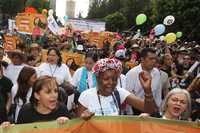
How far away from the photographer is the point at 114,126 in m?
4.86

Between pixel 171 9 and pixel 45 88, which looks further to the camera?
pixel 171 9

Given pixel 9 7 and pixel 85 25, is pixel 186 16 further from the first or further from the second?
pixel 9 7

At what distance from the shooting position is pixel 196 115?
6.36m

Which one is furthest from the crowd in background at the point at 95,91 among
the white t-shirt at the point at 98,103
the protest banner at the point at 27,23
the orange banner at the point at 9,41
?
the protest banner at the point at 27,23


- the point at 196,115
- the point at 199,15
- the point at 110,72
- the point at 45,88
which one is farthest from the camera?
the point at 199,15

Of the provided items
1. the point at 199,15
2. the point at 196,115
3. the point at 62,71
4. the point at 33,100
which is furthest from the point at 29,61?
the point at 199,15

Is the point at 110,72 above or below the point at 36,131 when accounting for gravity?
above

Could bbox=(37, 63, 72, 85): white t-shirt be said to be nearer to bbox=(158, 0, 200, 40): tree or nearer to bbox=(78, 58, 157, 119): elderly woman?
bbox=(78, 58, 157, 119): elderly woman

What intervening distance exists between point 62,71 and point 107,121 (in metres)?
4.04

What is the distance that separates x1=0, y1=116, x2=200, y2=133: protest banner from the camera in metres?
4.61

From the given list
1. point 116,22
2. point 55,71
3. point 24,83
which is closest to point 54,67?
point 55,71

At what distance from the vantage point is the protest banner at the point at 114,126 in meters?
4.61

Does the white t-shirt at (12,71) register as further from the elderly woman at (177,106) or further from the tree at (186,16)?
the tree at (186,16)

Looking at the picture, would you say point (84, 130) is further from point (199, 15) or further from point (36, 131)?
point (199, 15)
